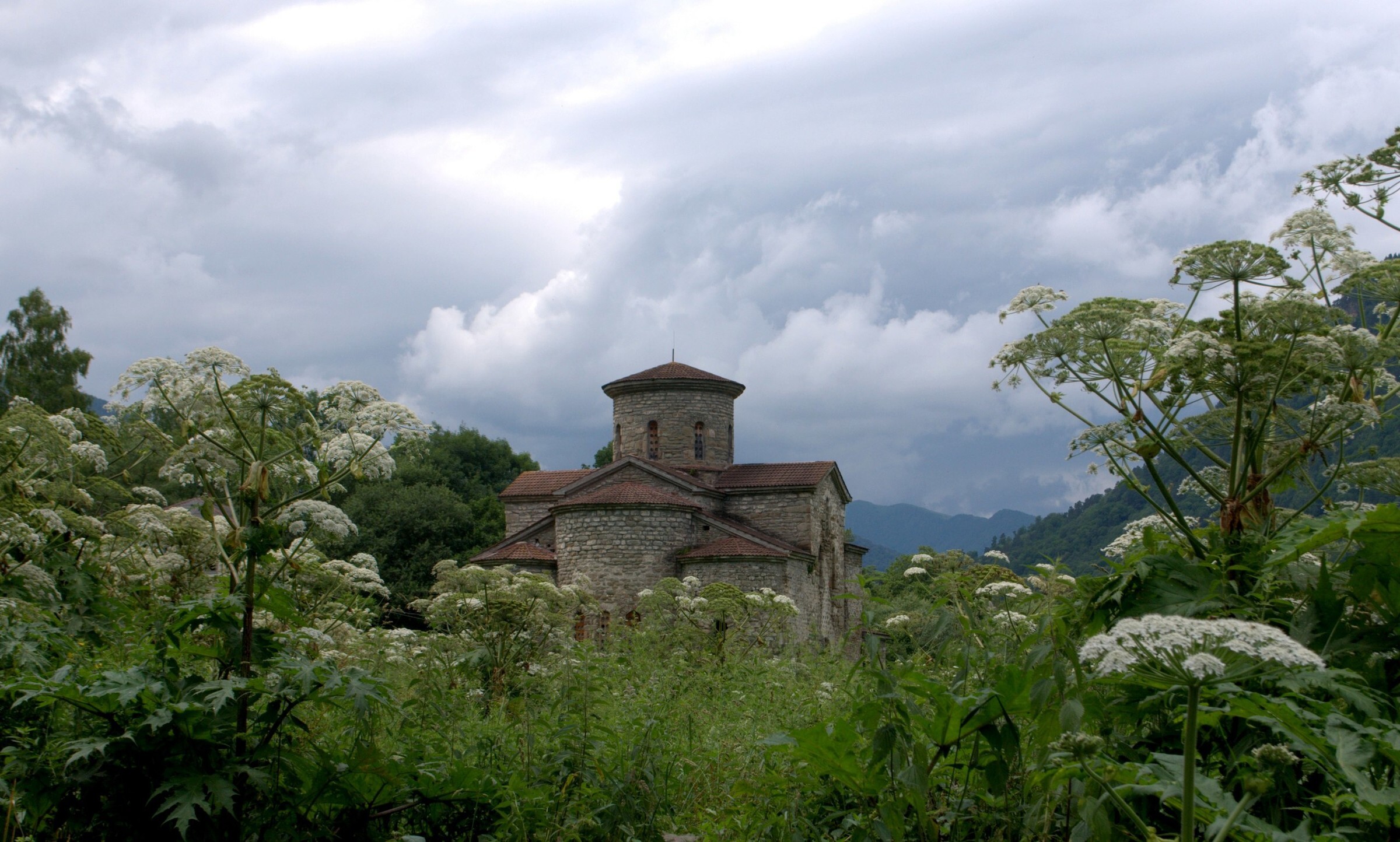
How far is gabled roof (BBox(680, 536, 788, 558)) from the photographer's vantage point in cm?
2730

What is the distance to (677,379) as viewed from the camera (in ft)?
109

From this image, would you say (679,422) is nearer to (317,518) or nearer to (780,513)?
(780,513)

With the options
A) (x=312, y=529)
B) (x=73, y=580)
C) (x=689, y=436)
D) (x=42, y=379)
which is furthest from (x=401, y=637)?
(x=42, y=379)

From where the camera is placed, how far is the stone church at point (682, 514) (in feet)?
90.1

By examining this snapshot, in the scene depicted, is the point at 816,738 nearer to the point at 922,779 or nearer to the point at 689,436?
the point at 922,779

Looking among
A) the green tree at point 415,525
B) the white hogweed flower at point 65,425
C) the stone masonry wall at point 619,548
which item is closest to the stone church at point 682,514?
the stone masonry wall at point 619,548

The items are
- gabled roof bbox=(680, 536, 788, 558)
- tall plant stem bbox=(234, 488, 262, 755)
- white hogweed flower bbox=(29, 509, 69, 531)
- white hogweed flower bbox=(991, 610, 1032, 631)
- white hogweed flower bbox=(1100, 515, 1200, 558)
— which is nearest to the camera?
tall plant stem bbox=(234, 488, 262, 755)

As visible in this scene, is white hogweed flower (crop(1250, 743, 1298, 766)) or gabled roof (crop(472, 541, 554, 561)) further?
gabled roof (crop(472, 541, 554, 561))

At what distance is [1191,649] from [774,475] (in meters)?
30.1

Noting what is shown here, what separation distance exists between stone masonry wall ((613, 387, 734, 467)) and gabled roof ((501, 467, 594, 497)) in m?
2.04

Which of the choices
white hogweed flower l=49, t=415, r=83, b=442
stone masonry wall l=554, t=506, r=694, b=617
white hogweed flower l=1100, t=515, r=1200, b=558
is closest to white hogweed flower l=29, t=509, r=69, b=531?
white hogweed flower l=49, t=415, r=83, b=442

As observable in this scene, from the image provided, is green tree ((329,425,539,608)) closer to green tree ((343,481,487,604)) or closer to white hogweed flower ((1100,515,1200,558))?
green tree ((343,481,487,604))

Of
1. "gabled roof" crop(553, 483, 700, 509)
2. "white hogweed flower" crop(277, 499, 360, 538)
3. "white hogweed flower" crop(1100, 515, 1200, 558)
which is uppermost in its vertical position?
"gabled roof" crop(553, 483, 700, 509)

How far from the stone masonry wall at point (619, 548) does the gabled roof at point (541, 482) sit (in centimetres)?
548
